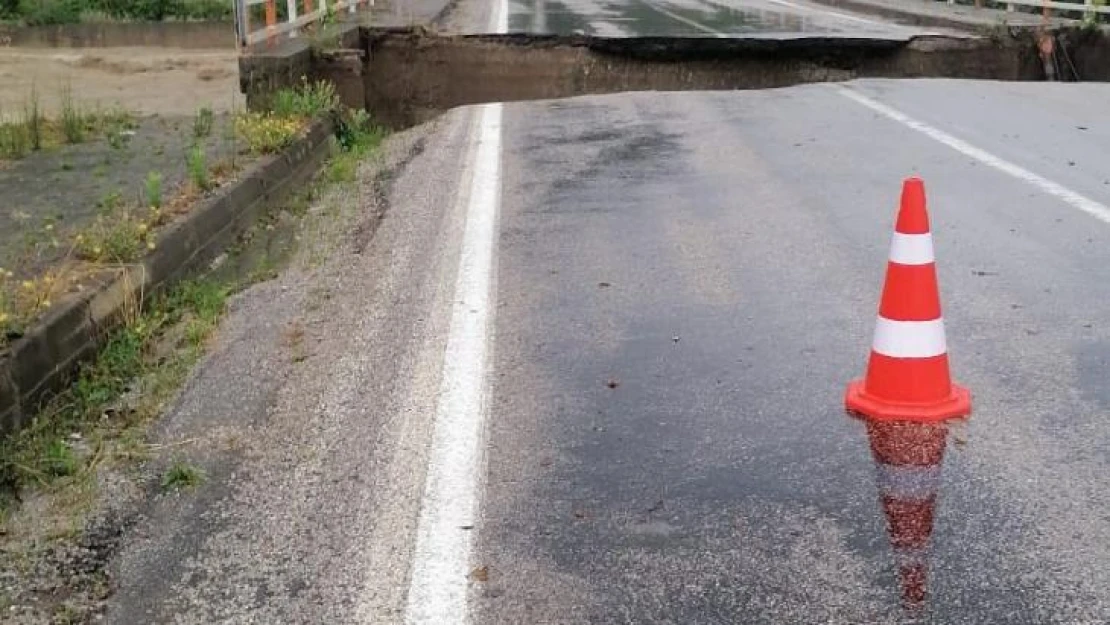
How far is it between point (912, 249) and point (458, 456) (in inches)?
73.4

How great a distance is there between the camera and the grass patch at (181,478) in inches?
170

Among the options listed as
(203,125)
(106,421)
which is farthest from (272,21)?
(106,421)

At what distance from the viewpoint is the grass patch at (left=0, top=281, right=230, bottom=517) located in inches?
180

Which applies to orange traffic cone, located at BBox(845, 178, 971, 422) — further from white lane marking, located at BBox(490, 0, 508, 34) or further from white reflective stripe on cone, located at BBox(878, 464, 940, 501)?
white lane marking, located at BBox(490, 0, 508, 34)

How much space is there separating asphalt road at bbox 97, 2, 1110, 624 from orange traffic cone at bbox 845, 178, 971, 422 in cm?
12

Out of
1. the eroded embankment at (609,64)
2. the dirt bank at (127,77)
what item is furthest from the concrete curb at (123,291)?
the dirt bank at (127,77)

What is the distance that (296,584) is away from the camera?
11.8 ft

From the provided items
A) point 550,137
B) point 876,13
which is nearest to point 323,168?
point 550,137

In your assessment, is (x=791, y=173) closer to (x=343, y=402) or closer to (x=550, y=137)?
(x=550, y=137)

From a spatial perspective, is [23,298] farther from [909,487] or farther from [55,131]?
[55,131]

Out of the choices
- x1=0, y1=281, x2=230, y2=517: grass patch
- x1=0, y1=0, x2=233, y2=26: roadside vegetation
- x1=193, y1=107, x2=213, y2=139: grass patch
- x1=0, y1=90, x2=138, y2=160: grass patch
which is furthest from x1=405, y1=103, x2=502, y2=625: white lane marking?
x1=0, y1=0, x2=233, y2=26: roadside vegetation

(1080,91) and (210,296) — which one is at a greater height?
(1080,91)

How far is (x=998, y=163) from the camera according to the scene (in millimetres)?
9133

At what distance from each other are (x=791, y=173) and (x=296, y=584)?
6261mm
